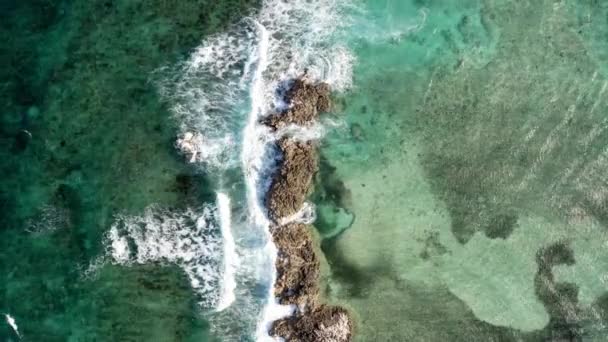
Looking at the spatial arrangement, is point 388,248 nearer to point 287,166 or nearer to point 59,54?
point 287,166

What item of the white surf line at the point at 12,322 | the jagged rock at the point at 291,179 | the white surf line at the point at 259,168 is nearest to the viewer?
the jagged rock at the point at 291,179

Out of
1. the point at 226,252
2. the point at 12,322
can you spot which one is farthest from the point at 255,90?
the point at 12,322

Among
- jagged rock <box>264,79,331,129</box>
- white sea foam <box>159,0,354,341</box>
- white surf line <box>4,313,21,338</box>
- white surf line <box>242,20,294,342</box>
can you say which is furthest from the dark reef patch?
white surf line <box>4,313,21,338</box>

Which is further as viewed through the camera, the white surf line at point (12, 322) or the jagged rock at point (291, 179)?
the white surf line at point (12, 322)

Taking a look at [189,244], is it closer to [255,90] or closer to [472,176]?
[255,90]

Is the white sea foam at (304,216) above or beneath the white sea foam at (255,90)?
beneath

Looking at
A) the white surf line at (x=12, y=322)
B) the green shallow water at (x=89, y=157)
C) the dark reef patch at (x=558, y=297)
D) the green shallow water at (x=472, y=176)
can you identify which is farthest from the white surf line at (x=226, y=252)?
the dark reef patch at (x=558, y=297)

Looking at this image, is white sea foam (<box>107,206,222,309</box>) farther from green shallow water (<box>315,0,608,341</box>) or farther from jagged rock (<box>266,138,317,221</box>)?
green shallow water (<box>315,0,608,341</box>)

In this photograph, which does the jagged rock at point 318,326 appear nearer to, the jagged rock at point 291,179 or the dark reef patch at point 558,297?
the jagged rock at point 291,179

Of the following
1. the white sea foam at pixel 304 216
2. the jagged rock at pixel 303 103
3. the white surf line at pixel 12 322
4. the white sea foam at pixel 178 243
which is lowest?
the white surf line at pixel 12 322
